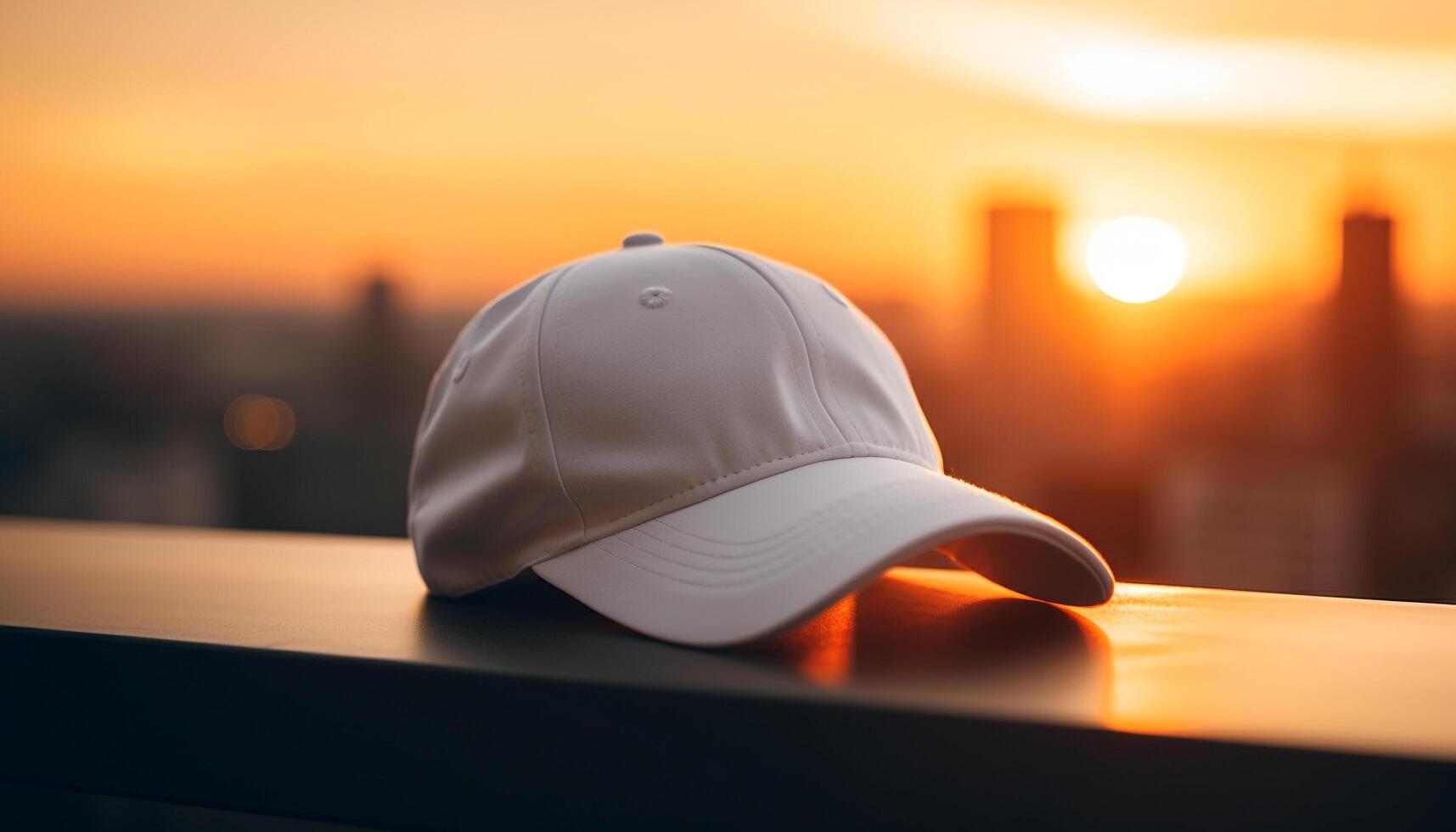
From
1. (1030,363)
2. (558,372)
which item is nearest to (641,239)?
(558,372)

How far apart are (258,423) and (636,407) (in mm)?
39774

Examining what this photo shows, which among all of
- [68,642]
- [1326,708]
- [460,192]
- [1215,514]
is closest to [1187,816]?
[1326,708]

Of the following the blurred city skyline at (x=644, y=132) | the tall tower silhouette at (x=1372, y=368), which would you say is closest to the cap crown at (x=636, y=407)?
the blurred city skyline at (x=644, y=132)

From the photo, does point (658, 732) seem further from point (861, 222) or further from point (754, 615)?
point (861, 222)

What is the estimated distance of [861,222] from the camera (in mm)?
19703

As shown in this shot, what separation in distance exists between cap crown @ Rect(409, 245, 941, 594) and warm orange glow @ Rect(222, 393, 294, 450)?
31.8 m

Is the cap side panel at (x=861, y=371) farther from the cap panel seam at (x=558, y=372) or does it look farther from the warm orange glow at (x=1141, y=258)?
the warm orange glow at (x=1141, y=258)

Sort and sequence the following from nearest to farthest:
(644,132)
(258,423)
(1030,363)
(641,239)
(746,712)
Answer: (746,712), (641,239), (644,132), (1030,363), (258,423)

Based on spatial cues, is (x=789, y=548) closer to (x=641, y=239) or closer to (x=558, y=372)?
(x=558, y=372)

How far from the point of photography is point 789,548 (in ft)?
2.21

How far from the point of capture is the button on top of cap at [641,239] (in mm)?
978

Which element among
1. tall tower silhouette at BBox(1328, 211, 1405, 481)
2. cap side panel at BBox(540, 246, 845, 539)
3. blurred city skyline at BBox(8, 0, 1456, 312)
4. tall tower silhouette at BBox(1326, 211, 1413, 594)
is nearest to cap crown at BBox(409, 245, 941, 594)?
cap side panel at BBox(540, 246, 845, 539)

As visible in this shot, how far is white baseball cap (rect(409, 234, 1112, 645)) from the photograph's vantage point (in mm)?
678

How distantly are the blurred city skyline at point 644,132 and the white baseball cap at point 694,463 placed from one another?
6.88 metres
